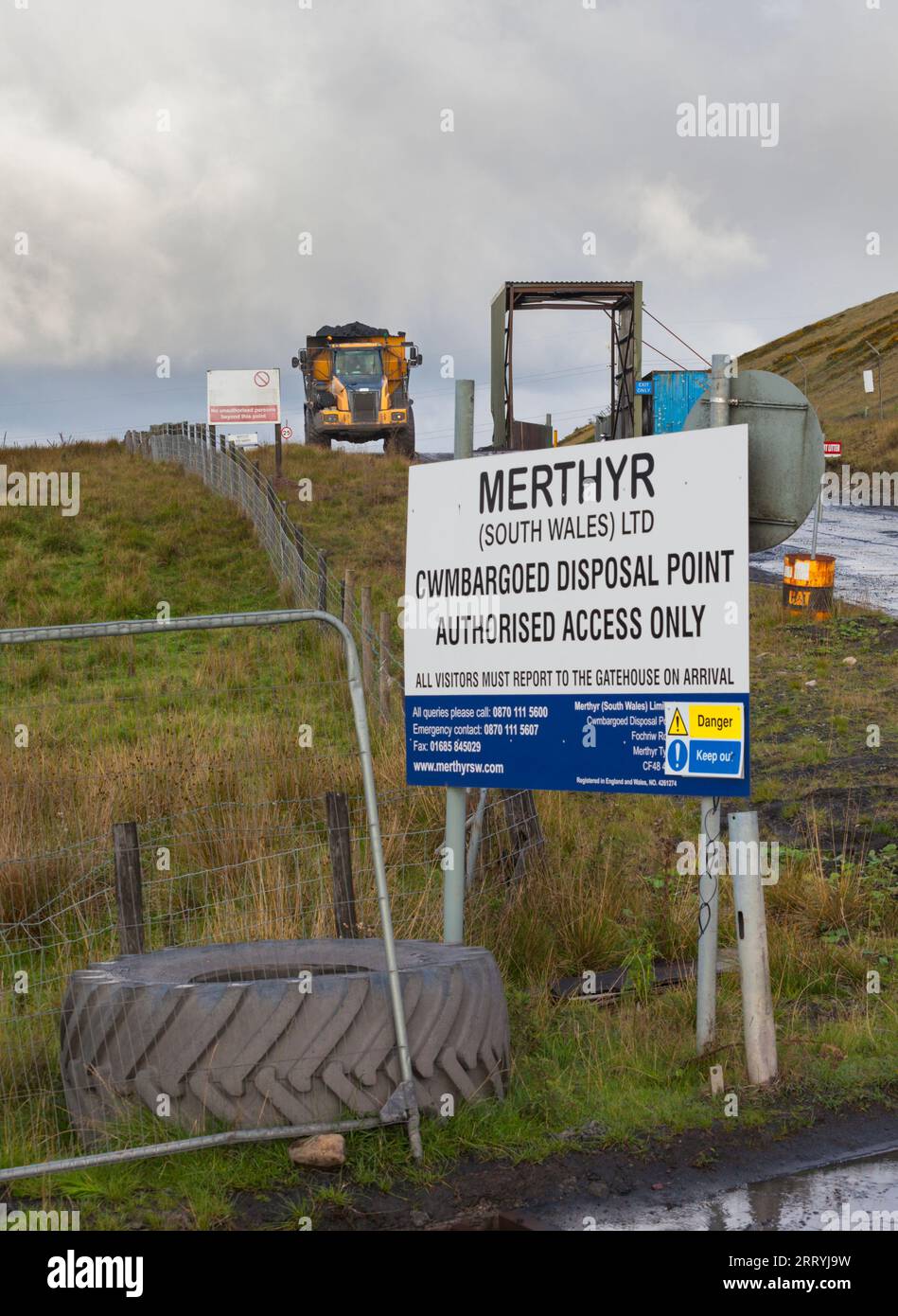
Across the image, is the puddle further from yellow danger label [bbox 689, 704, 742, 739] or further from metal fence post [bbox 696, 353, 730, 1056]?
yellow danger label [bbox 689, 704, 742, 739]

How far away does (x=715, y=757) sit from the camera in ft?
17.7

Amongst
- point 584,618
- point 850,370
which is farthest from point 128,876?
point 850,370

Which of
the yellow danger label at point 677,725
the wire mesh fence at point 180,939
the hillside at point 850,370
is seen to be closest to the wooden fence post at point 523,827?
the wire mesh fence at point 180,939

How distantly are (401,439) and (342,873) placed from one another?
113 ft

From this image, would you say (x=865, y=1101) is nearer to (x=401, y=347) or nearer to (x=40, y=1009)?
(x=40, y=1009)

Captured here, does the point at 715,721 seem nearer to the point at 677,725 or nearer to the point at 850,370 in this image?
the point at 677,725

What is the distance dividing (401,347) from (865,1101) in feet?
115

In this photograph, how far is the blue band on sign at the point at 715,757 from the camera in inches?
211

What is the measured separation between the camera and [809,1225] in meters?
4.29

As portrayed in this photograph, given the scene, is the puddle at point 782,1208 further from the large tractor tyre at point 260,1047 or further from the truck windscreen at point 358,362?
the truck windscreen at point 358,362

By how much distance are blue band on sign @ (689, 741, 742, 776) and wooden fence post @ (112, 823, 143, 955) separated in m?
2.52

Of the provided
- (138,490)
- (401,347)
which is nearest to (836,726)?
(138,490)

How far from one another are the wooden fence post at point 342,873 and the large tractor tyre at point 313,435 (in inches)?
1342

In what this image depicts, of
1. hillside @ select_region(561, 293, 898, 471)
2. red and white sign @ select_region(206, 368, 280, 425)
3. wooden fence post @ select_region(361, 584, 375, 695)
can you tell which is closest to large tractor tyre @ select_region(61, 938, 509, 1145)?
wooden fence post @ select_region(361, 584, 375, 695)
